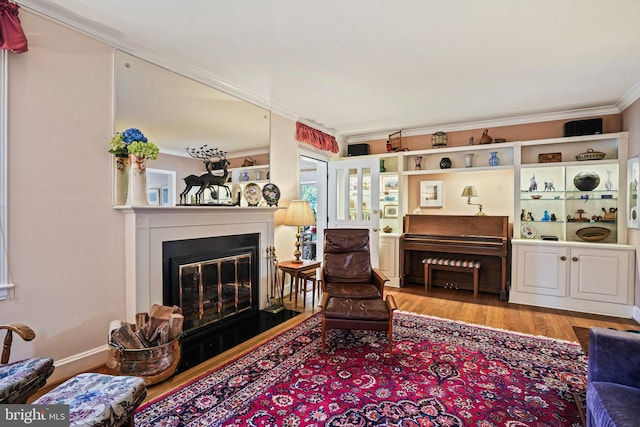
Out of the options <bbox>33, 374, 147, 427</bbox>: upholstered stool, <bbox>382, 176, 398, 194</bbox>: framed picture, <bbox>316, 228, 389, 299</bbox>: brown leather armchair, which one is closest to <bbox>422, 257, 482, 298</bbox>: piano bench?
<bbox>382, 176, 398, 194</bbox>: framed picture

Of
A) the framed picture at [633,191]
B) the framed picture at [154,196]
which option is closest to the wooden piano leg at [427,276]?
the framed picture at [633,191]

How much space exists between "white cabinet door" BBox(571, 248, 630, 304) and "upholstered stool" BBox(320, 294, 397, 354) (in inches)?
113

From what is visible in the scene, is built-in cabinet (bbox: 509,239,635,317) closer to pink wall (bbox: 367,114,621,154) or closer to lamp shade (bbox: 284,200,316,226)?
pink wall (bbox: 367,114,621,154)

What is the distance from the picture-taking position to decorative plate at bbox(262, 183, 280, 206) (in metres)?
4.02

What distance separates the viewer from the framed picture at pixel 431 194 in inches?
212

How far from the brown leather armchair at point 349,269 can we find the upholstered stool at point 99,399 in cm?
200

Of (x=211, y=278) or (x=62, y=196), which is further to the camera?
(x=211, y=278)

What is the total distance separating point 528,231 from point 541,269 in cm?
59

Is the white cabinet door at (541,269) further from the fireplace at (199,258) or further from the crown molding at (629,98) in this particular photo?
the fireplace at (199,258)

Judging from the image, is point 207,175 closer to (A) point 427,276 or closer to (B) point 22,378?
(B) point 22,378

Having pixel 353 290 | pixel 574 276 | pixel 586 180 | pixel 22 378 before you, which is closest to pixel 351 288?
pixel 353 290

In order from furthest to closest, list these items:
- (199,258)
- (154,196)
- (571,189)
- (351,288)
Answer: (571,189)
(351,288)
(199,258)
(154,196)

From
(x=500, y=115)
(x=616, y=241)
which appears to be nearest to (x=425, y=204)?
(x=500, y=115)

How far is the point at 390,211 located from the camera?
5.57 metres
